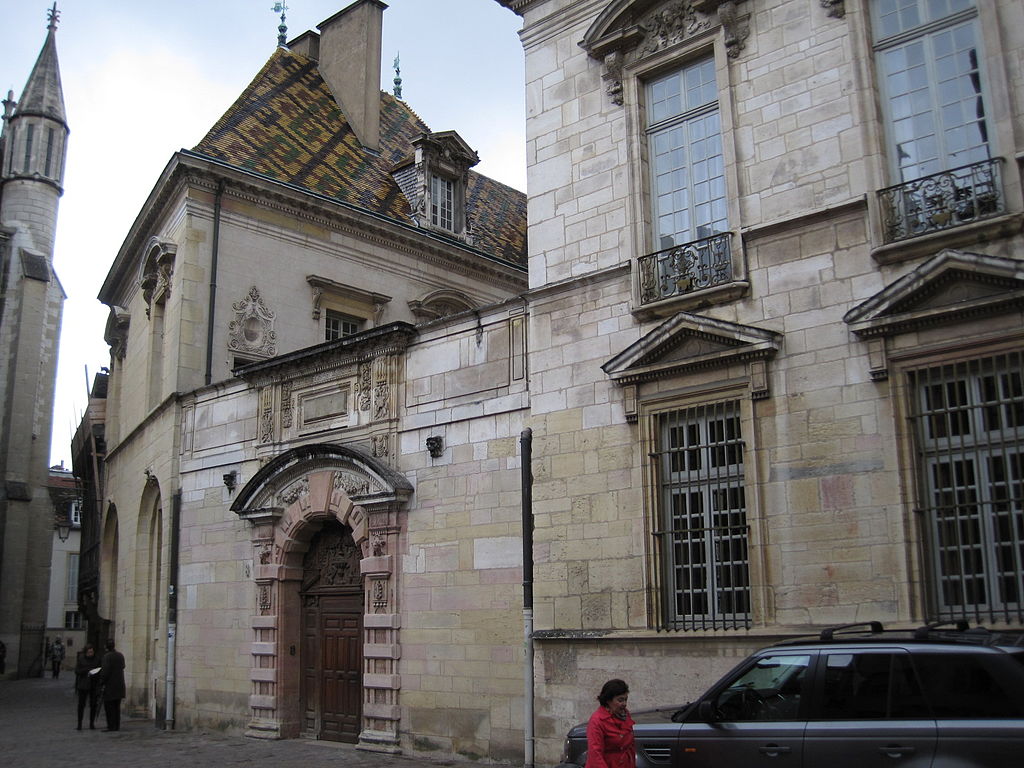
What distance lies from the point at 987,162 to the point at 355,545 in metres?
9.44

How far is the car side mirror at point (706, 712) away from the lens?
661 centimetres

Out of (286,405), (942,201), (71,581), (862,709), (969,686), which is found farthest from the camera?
(71,581)

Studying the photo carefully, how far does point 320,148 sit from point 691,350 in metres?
14.3

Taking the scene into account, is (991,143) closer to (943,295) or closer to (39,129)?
(943,295)

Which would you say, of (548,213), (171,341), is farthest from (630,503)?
(171,341)

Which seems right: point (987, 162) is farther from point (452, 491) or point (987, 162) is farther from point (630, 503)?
point (452, 491)

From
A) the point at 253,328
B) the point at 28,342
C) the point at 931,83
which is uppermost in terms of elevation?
the point at 28,342

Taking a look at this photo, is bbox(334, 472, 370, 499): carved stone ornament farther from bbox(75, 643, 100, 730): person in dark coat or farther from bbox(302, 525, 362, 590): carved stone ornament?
bbox(75, 643, 100, 730): person in dark coat

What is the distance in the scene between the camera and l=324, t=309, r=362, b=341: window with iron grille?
20.6 meters

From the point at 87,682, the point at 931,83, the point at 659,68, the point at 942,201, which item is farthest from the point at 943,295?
the point at 87,682

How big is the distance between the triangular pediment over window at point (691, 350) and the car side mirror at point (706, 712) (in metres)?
3.79

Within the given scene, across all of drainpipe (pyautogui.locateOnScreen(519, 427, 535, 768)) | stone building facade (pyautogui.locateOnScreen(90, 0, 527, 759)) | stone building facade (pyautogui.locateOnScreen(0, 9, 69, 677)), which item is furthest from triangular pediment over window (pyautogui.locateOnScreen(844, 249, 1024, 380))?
stone building facade (pyautogui.locateOnScreen(0, 9, 69, 677))

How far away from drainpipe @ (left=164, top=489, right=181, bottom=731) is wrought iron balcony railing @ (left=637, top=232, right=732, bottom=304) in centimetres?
1009

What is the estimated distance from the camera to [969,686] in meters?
5.62
